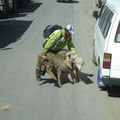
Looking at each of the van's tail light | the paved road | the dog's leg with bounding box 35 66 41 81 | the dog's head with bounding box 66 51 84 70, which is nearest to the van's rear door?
the van's tail light

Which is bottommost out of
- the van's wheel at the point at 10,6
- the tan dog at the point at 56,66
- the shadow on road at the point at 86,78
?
the van's wheel at the point at 10,6

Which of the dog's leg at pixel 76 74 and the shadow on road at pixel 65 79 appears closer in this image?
the dog's leg at pixel 76 74

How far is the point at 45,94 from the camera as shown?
11.3 m

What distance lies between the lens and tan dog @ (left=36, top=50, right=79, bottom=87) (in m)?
11.9

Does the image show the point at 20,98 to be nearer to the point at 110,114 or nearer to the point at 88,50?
the point at 110,114

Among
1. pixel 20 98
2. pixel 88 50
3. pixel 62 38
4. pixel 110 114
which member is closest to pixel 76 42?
pixel 88 50

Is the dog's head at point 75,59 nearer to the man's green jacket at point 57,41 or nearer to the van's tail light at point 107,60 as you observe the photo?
the man's green jacket at point 57,41

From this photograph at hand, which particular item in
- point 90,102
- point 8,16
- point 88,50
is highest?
point 90,102

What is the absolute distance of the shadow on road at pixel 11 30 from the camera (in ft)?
70.1

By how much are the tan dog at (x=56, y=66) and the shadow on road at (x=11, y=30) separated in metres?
7.25

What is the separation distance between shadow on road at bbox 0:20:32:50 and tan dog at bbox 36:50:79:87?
286 inches

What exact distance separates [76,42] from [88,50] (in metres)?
2.34

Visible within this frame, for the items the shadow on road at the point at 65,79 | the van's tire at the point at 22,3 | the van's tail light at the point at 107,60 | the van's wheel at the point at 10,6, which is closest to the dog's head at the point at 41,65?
the shadow on road at the point at 65,79

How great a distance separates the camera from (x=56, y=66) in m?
12.1
